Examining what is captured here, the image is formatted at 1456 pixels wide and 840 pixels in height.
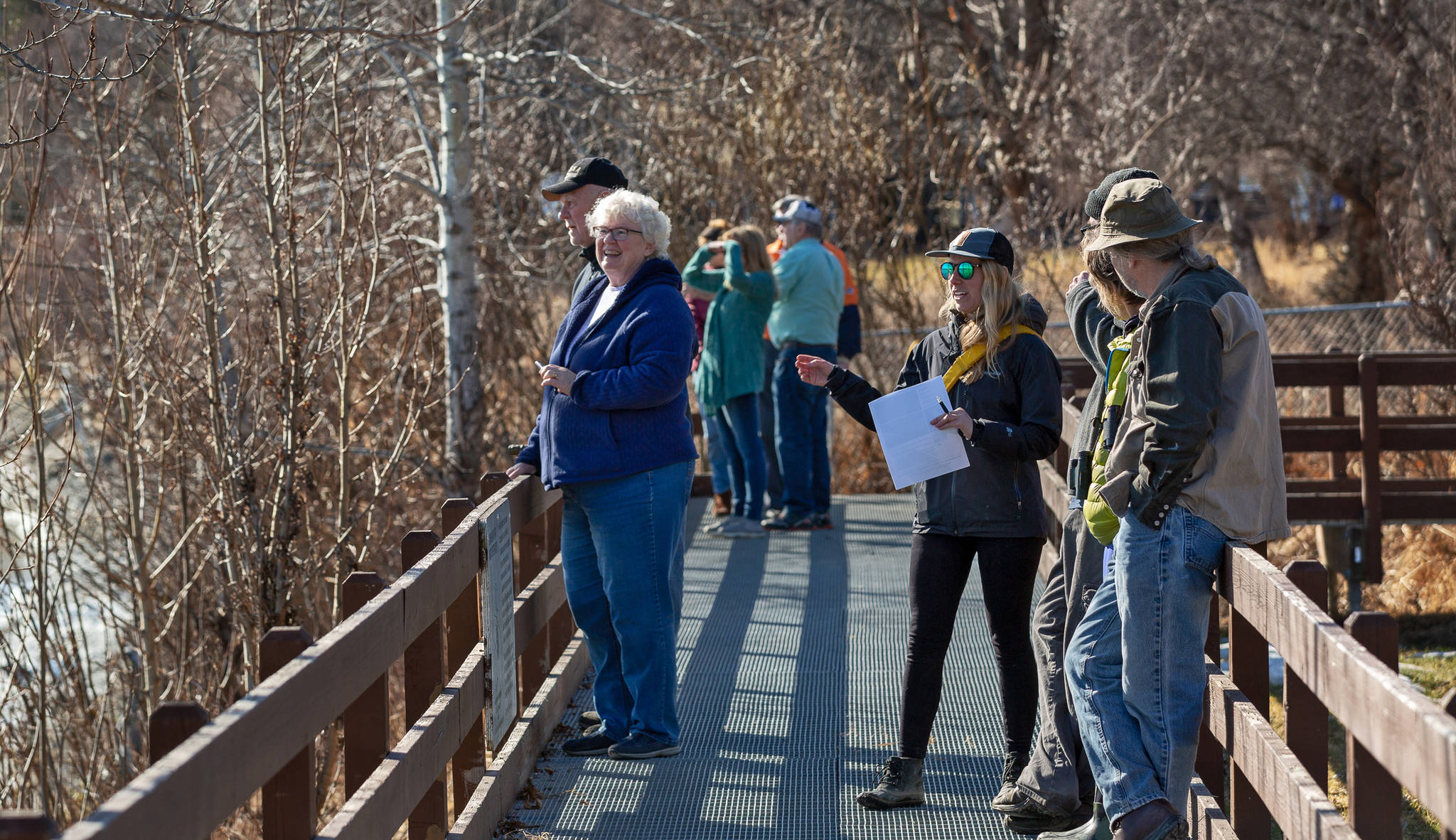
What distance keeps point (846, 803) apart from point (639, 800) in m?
0.66

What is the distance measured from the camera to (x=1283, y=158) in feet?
81.8

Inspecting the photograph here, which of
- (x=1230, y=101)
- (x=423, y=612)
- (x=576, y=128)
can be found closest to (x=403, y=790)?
(x=423, y=612)

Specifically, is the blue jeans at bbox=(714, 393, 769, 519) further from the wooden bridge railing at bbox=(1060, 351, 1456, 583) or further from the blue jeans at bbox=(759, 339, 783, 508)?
the wooden bridge railing at bbox=(1060, 351, 1456, 583)

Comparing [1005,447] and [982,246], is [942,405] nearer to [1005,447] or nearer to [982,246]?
[1005,447]

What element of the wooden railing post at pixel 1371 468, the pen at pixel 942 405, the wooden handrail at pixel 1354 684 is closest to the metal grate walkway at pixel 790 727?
the pen at pixel 942 405

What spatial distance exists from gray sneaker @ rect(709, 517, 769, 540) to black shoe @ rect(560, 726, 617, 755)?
4063 mm

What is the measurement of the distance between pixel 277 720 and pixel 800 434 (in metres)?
6.51

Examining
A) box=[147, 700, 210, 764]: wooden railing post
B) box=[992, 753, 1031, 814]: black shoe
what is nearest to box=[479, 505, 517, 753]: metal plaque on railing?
box=[992, 753, 1031, 814]: black shoe

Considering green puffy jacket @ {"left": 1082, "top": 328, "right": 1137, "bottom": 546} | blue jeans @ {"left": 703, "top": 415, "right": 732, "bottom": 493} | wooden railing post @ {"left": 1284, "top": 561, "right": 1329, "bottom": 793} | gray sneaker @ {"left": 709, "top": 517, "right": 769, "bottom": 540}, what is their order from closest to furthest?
wooden railing post @ {"left": 1284, "top": 561, "right": 1329, "bottom": 793} < green puffy jacket @ {"left": 1082, "top": 328, "right": 1137, "bottom": 546} < gray sneaker @ {"left": 709, "top": 517, "right": 769, "bottom": 540} < blue jeans @ {"left": 703, "top": 415, "right": 732, "bottom": 493}

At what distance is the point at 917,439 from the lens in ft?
14.2

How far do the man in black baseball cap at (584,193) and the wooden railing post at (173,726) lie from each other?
113 inches

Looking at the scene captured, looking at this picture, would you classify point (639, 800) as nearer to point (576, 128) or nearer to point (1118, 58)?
point (576, 128)

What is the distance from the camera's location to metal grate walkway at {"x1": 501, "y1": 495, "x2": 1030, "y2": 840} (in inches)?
179

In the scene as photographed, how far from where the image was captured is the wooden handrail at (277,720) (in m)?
2.09
